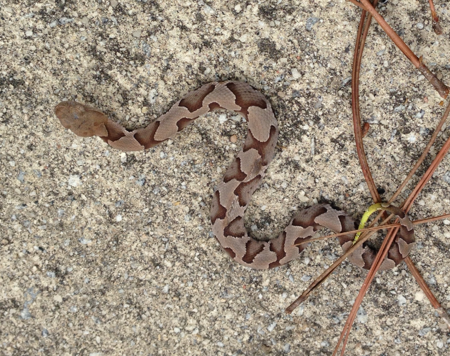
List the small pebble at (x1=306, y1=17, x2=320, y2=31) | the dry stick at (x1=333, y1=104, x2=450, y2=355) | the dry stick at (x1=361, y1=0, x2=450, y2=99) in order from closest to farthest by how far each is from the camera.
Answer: the dry stick at (x1=361, y1=0, x2=450, y2=99) → the dry stick at (x1=333, y1=104, x2=450, y2=355) → the small pebble at (x1=306, y1=17, x2=320, y2=31)

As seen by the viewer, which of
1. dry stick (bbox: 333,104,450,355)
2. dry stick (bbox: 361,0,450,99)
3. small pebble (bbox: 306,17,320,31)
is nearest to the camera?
dry stick (bbox: 361,0,450,99)

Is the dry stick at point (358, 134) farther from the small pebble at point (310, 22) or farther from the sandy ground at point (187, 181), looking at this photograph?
the small pebble at point (310, 22)

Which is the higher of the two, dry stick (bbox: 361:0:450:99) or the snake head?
dry stick (bbox: 361:0:450:99)

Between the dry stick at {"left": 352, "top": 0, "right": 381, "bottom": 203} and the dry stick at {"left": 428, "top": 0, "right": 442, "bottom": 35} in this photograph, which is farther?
the dry stick at {"left": 352, "top": 0, "right": 381, "bottom": 203}

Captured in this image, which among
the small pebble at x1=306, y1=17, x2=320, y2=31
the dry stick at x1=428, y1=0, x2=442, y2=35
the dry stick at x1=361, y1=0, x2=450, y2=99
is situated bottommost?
the small pebble at x1=306, y1=17, x2=320, y2=31

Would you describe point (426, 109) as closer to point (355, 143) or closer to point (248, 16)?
point (355, 143)

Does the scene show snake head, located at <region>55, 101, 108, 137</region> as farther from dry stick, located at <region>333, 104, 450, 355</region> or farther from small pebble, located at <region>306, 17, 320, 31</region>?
dry stick, located at <region>333, 104, 450, 355</region>

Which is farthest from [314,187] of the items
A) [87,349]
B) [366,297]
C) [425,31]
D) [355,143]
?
[87,349]

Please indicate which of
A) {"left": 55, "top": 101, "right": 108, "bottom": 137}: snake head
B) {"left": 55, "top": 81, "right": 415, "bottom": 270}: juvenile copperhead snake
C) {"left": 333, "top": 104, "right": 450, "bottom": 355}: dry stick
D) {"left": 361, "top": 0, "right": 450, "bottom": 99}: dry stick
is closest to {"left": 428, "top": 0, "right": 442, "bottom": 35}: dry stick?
{"left": 361, "top": 0, "right": 450, "bottom": 99}: dry stick

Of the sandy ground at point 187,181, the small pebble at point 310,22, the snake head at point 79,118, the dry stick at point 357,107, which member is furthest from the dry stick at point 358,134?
the snake head at point 79,118
